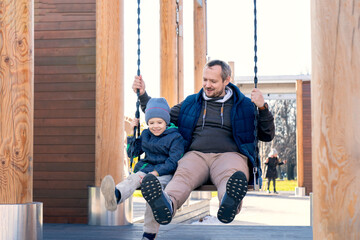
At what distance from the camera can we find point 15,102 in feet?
12.2

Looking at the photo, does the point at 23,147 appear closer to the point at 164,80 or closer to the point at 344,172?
the point at 344,172

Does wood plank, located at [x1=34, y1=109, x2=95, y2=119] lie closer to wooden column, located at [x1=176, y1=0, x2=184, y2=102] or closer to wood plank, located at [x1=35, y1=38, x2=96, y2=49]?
wood plank, located at [x1=35, y1=38, x2=96, y2=49]

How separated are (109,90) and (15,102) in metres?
1.76

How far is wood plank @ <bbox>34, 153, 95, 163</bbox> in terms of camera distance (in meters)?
5.86

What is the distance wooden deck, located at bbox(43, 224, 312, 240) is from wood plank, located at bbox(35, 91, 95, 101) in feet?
4.15

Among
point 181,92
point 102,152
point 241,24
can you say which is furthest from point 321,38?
point 241,24

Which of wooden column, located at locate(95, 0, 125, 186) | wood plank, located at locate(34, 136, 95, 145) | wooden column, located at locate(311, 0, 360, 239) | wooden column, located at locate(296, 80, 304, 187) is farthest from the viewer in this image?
wooden column, located at locate(296, 80, 304, 187)

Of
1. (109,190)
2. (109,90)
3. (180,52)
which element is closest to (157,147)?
(109,190)

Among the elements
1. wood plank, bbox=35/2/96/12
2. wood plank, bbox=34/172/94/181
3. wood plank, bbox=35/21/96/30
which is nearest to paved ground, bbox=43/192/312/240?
wood plank, bbox=34/172/94/181

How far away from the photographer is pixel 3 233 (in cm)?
363

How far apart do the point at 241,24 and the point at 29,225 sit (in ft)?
92.3

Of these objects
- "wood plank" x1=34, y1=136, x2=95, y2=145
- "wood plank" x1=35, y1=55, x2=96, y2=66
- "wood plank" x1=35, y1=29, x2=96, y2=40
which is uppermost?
"wood plank" x1=35, y1=29, x2=96, y2=40

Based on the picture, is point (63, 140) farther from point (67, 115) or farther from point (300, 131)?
point (300, 131)

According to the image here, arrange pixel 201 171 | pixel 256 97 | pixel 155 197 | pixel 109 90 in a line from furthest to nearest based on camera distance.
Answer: pixel 109 90
pixel 201 171
pixel 256 97
pixel 155 197
